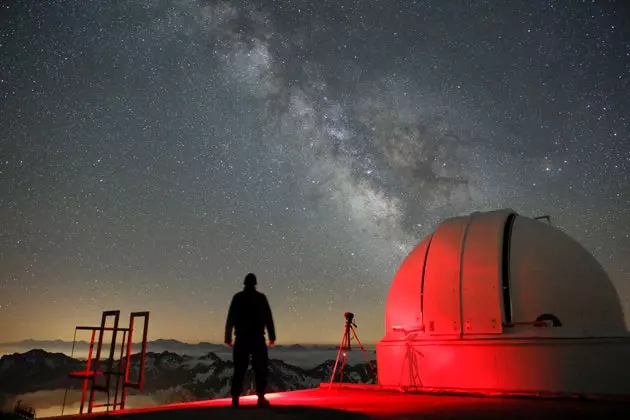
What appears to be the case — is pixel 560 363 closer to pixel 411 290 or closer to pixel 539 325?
pixel 539 325

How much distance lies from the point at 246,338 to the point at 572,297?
9.29 m

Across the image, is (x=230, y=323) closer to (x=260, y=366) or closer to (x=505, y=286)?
(x=260, y=366)

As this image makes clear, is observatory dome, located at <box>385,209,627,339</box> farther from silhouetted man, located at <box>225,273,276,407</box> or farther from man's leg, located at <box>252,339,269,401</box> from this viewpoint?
man's leg, located at <box>252,339,269,401</box>

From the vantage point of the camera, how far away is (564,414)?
6.61m

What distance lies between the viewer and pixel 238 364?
20.7 ft

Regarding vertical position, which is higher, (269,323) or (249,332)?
(269,323)

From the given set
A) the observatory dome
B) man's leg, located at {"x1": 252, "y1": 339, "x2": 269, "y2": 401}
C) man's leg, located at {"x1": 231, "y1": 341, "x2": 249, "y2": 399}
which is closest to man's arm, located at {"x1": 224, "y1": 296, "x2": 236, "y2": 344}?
man's leg, located at {"x1": 231, "y1": 341, "x2": 249, "y2": 399}

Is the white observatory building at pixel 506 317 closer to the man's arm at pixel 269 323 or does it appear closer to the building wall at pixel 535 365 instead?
the building wall at pixel 535 365

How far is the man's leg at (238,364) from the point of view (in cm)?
627

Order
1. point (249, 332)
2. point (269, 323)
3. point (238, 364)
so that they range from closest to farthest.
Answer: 1. point (238, 364)
2. point (249, 332)
3. point (269, 323)

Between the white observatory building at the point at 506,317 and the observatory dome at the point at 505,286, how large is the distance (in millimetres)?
27

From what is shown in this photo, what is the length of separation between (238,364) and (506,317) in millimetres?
8001

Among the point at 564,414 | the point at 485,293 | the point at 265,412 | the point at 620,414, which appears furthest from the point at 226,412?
the point at 485,293

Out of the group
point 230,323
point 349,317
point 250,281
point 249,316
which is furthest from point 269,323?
point 349,317
